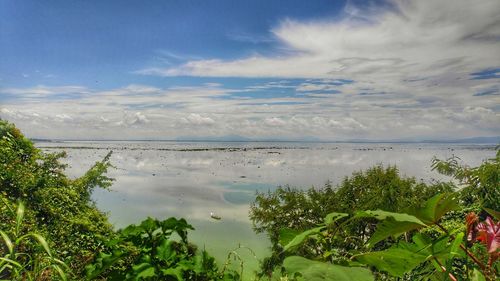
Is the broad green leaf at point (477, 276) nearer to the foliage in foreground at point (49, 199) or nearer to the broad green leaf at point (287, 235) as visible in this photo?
the broad green leaf at point (287, 235)

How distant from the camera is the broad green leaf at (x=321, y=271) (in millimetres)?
623

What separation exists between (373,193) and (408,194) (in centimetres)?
166

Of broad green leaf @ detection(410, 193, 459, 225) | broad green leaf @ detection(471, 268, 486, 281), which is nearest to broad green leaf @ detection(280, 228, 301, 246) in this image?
broad green leaf @ detection(410, 193, 459, 225)

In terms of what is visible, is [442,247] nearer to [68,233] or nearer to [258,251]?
[68,233]

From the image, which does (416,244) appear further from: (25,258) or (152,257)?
(25,258)

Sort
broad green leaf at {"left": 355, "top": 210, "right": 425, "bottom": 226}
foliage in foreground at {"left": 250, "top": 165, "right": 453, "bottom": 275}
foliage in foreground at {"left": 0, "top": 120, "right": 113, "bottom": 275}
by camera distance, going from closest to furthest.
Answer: broad green leaf at {"left": 355, "top": 210, "right": 425, "bottom": 226} → foliage in foreground at {"left": 0, "top": 120, "right": 113, "bottom": 275} → foliage in foreground at {"left": 250, "top": 165, "right": 453, "bottom": 275}

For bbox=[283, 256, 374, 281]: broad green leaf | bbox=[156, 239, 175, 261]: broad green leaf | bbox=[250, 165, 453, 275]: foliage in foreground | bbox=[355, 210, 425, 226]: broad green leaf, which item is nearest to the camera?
bbox=[283, 256, 374, 281]: broad green leaf

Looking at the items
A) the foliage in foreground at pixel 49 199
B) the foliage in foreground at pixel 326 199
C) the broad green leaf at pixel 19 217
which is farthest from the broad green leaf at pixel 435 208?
the foliage in foreground at pixel 326 199

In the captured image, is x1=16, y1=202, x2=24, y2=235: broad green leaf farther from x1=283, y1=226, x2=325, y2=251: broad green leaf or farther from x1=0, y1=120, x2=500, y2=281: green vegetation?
x1=283, y1=226, x2=325, y2=251: broad green leaf

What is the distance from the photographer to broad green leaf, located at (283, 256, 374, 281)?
62cm

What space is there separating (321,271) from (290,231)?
0.29m

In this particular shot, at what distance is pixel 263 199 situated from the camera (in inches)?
867

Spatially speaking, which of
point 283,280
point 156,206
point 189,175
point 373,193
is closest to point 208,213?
point 156,206

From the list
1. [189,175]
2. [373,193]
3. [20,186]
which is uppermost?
[20,186]
